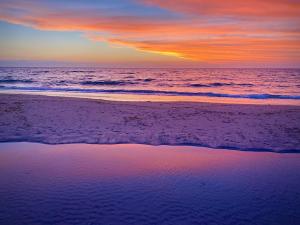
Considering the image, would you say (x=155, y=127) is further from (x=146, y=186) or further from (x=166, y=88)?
(x=166, y=88)

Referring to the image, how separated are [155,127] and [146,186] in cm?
524

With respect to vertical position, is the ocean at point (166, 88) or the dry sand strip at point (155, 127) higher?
the dry sand strip at point (155, 127)

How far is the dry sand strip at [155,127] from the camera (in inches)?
341

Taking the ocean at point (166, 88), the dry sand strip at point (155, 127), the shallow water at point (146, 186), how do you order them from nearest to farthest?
the shallow water at point (146, 186)
the dry sand strip at point (155, 127)
the ocean at point (166, 88)

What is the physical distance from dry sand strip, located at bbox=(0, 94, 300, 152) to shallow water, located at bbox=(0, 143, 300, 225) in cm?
88

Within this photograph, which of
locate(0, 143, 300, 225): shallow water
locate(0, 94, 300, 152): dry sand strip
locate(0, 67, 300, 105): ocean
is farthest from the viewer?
locate(0, 67, 300, 105): ocean

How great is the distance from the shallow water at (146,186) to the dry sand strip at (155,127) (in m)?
0.88

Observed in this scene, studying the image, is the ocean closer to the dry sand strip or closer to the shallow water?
the dry sand strip

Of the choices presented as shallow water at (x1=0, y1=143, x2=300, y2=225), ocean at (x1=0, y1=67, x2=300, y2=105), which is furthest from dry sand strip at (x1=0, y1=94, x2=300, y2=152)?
ocean at (x1=0, y1=67, x2=300, y2=105)

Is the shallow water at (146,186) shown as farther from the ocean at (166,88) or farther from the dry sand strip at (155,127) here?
the ocean at (166,88)

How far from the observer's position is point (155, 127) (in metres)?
10.5

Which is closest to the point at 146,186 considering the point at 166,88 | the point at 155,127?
the point at 155,127

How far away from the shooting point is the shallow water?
4.30 m

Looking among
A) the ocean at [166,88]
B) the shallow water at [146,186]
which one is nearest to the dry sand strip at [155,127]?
the shallow water at [146,186]
